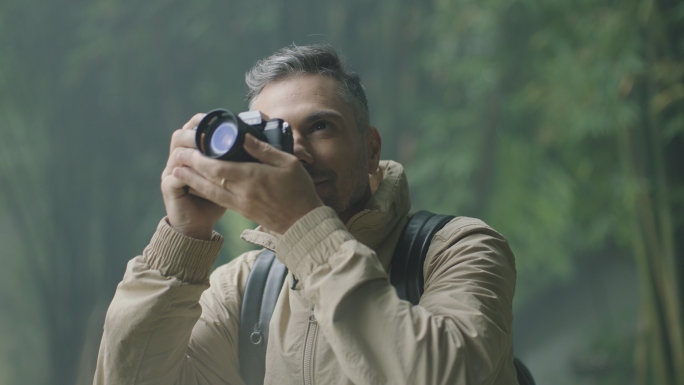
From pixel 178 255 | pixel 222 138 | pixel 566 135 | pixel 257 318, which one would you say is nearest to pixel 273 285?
pixel 257 318

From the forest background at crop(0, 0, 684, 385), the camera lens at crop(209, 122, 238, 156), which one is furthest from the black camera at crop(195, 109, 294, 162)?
the forest background at crop(0, 0, 684, 385)

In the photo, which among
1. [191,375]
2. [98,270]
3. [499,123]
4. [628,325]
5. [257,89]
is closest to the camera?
[191,375]

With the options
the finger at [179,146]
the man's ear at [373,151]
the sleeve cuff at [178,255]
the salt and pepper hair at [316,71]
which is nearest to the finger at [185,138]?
the finger at [179,146]

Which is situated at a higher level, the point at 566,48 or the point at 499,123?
the point at 566,48

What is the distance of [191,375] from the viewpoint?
2.06ft

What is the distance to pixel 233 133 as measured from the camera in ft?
1.55

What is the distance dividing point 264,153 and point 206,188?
0.07 meters

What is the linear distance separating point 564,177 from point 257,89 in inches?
95.8

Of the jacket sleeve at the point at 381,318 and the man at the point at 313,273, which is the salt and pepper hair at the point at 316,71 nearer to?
the man at the point at 313,273

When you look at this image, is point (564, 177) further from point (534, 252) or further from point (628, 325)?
point (628, 325)

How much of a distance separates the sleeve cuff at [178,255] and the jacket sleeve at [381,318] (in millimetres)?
135

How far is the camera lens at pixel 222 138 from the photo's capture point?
1.55 feet

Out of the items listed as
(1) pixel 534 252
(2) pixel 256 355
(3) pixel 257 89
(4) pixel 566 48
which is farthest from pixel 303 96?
(1) pixel 534 252

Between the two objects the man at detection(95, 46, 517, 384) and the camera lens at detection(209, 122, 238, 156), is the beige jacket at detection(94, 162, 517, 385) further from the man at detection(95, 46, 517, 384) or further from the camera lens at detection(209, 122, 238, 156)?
the camera lens at detection(209, 122, 238, 156)
